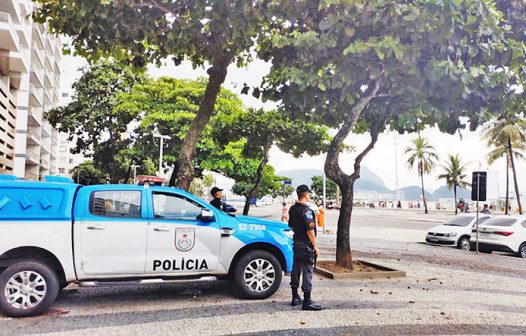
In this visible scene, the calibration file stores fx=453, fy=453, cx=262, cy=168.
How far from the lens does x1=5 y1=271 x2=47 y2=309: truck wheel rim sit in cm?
610

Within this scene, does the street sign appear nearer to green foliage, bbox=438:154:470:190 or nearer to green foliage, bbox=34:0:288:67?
green foliage, bbox=34:0:288:67

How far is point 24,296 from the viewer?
242 inches

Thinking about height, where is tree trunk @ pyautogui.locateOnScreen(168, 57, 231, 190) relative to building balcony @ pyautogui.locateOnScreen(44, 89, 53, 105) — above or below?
below

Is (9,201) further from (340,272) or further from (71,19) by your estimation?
(340,272)

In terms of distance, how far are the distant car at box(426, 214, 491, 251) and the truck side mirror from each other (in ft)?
41.4

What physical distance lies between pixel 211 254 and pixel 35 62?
39.3 m

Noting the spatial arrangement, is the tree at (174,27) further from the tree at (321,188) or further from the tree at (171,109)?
the tree at (321,188)

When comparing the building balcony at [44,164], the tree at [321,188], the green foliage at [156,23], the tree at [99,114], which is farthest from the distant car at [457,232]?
the tree at [321,188]

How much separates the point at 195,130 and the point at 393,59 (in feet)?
15.8

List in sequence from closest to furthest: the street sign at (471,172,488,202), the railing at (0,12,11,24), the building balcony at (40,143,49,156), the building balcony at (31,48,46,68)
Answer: the street sign at (471,172,488,202) < the railing at (0,12,11,24) < the building balcony at (31,48,46,68) < the building balcony at (40,143,49,156)

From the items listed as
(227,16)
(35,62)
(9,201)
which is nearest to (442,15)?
(227,16)

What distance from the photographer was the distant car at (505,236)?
49.4 ft

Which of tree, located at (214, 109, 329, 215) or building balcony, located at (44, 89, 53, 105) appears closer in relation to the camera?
tree, located at (214, 109, 329, 215)

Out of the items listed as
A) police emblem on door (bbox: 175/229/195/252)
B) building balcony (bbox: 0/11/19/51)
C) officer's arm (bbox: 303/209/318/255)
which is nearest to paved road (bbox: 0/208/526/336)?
police emblem on door (bbox: 175/229/195/252)
